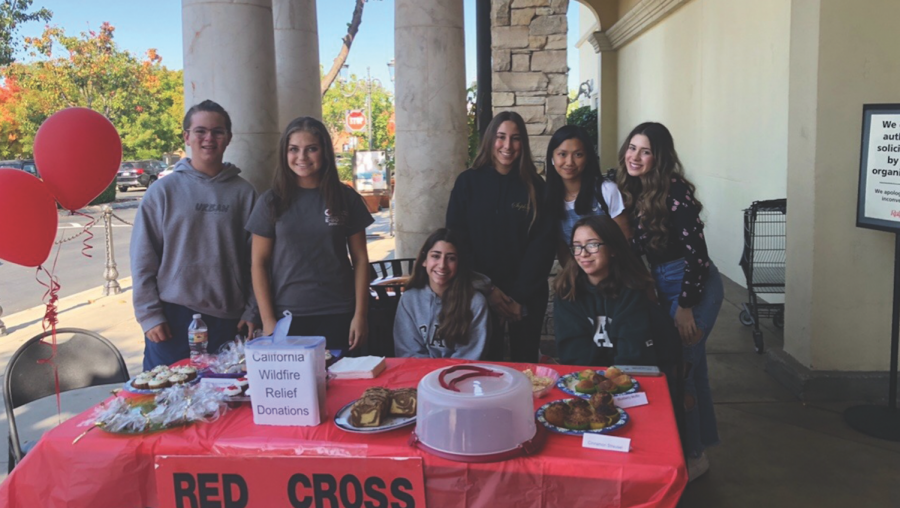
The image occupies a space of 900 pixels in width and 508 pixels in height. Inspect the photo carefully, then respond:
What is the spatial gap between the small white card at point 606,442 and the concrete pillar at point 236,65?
3.17 meters

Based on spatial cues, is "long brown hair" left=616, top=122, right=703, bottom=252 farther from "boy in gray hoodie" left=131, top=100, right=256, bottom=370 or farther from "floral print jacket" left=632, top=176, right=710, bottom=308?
"boy in gray hoodie" left=131, top=100, right=256, bottom=370

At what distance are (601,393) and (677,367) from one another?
96 centimetres

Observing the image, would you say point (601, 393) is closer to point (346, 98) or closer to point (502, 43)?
point (502, 43)

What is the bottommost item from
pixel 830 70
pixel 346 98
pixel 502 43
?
pixel 830 70

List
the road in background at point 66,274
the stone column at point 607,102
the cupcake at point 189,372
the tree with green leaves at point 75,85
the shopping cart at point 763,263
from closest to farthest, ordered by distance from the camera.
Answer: the cupcake at point 189,372 → the shopping cart at point 763,263 → the road in background at point 66,274 → the stone column at point 607,102 → the tree with green leaves at point 75,85

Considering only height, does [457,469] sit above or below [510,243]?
below

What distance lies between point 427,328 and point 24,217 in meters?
1.80

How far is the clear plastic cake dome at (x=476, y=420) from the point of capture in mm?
2020

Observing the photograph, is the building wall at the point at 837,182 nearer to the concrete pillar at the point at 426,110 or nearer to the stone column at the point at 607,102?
the concrete pillar at the point at 426,110

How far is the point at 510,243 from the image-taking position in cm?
383

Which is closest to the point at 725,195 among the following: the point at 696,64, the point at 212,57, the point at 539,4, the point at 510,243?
the point at 696,64

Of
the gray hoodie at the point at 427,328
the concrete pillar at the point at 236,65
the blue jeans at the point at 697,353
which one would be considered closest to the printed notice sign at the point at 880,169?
the blue jeans at the point at 697,353

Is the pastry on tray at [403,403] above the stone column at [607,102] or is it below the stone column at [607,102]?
below

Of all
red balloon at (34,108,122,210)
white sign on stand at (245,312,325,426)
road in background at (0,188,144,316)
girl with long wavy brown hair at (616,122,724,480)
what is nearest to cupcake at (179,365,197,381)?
white sign on stand at (245,312,325,426)
